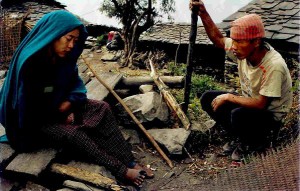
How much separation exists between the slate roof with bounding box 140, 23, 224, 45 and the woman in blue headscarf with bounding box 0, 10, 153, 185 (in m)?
11.3

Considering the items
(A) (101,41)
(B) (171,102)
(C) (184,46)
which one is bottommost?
(A) (101,41)

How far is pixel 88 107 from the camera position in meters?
3.51

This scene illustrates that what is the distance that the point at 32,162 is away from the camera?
3100 millimetres

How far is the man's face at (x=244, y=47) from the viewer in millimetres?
3312

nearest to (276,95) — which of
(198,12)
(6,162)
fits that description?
(198,12)

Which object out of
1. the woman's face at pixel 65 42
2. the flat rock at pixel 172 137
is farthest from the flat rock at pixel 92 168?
the woman's face at pixel 65 42

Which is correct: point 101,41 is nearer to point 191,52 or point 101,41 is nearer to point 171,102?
point 171,102

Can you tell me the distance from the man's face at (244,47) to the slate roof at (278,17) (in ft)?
15.9

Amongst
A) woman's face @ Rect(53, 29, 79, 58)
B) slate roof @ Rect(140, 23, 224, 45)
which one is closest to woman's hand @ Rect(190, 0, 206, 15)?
woman's face @ Rect(53, 29, 79, 58)

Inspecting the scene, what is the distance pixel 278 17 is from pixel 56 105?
7.69 m

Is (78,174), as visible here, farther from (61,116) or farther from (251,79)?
(251,79)

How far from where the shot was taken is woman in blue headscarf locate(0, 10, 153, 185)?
118 inches

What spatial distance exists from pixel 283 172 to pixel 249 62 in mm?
1422

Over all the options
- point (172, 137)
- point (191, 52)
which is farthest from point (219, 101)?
point (191, 52)
